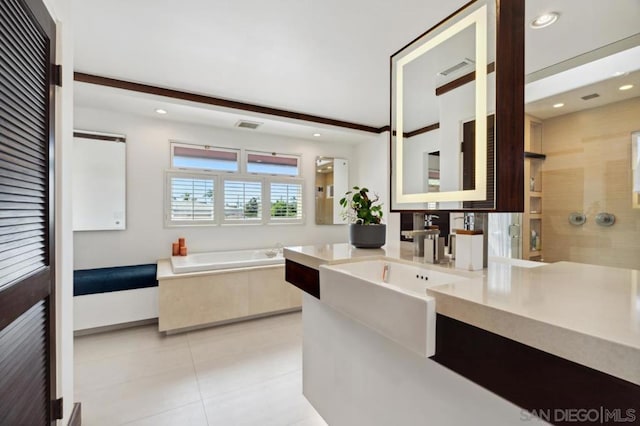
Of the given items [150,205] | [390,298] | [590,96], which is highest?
[590,96]

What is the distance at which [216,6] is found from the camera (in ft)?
6.16

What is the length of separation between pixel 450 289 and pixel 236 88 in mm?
3090

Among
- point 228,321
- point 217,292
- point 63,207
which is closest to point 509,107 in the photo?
point 63,207

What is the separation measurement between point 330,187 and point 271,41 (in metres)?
2.90

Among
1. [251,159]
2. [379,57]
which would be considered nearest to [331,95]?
[379,57]

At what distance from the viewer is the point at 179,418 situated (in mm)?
1800

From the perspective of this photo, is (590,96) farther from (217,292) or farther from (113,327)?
(113,327)

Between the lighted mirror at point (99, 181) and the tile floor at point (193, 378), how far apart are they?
1.31 m

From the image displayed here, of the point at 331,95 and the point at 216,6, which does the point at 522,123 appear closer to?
the point at 216,6

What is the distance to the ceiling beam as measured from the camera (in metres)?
2.83

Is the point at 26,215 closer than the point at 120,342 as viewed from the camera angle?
Yes

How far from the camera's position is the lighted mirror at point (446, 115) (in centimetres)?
126

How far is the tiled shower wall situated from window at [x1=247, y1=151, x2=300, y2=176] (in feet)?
10.7

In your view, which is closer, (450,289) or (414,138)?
(450,289)
